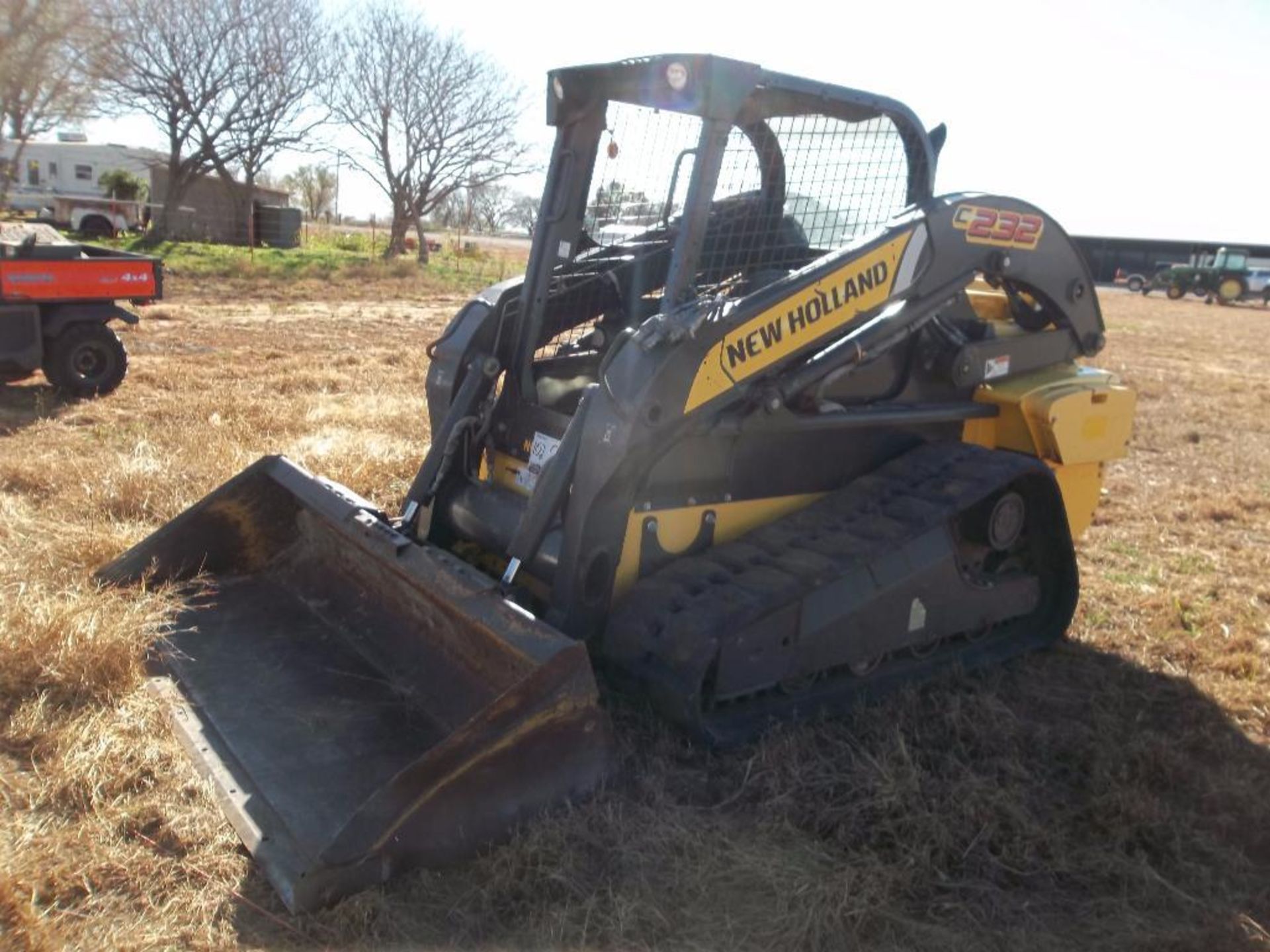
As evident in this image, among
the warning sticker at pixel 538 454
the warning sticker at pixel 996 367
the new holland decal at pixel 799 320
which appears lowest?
the warning sticker at pixel 538 454

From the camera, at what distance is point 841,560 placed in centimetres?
395

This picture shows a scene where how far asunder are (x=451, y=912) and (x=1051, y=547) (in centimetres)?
303

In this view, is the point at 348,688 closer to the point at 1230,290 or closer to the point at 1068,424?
the point at 1068,424

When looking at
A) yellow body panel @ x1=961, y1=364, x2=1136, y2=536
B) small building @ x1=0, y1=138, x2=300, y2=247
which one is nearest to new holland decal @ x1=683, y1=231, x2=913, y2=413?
yellow body panel @ x1=961, y1=364, x2=1136, y2=536

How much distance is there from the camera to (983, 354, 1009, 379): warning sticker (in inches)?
188

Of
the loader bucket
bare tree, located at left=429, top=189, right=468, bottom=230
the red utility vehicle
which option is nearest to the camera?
the loader bucket

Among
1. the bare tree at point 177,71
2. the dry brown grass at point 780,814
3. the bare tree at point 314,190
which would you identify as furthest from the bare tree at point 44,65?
the dry brown grass at point 780,814

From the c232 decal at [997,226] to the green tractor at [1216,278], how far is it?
39073mm

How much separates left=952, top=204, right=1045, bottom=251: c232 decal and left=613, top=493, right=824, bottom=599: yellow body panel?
1.17m

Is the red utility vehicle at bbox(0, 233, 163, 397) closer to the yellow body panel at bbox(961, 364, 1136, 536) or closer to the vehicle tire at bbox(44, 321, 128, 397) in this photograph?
the vehicle tire at bbox(44, 321, 128, 397)

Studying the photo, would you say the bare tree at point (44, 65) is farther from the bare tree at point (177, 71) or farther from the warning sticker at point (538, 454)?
the warning sticker at point (538, 454)

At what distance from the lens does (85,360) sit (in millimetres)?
9352

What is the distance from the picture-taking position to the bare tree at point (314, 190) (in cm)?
5050

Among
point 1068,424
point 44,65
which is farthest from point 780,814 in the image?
point 44,65
